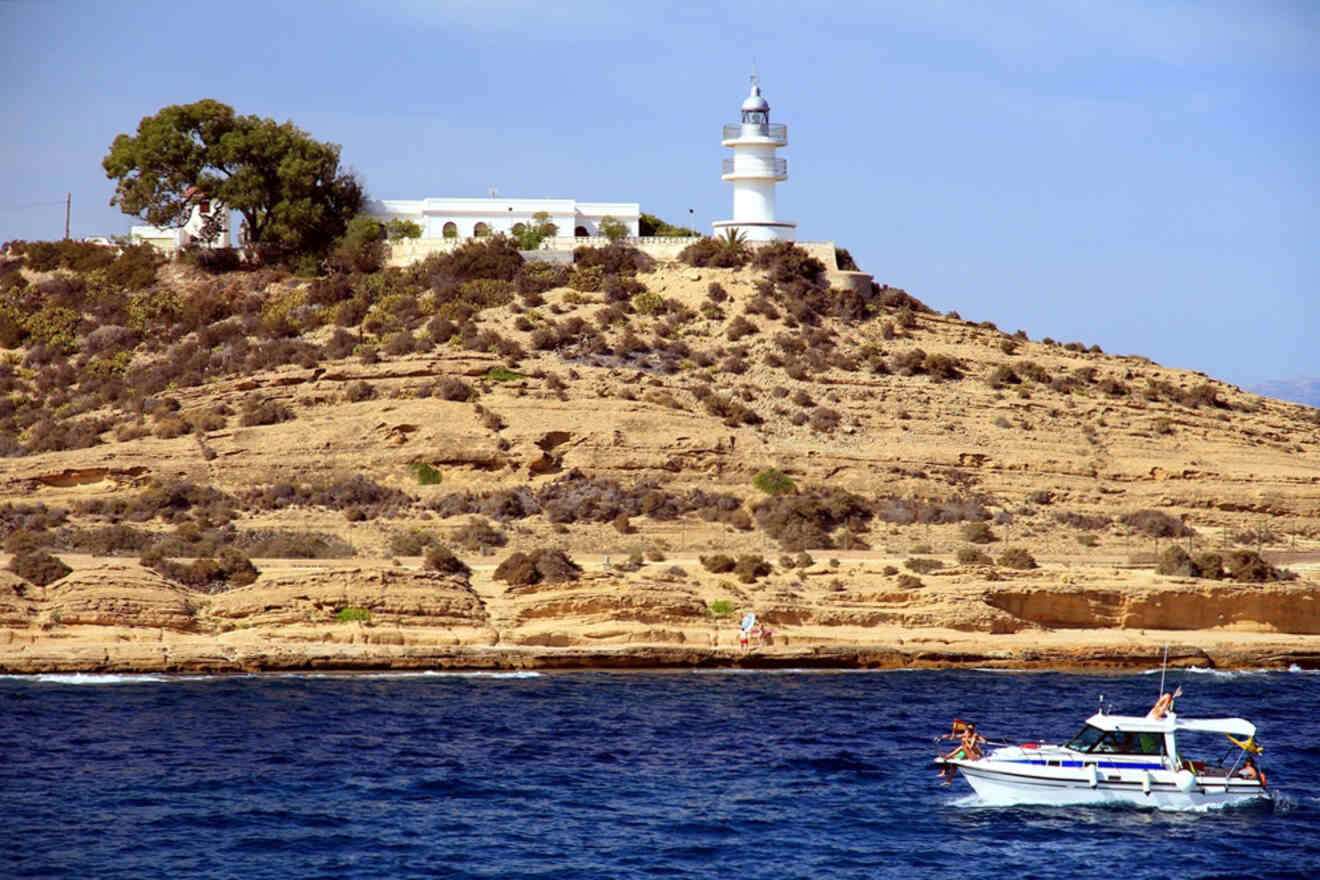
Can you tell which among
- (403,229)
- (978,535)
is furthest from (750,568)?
(403,229)

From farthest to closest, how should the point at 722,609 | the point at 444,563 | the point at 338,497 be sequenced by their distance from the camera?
1. the point at 338,497
2. the point at 444,563
3. the point at 722,609

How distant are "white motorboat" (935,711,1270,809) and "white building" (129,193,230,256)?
47012mm

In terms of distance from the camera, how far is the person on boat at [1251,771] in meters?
27.6

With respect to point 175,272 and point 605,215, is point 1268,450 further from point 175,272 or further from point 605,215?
point 175,272

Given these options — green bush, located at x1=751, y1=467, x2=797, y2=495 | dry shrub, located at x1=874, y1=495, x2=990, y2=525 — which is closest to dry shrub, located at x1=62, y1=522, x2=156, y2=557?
green bush, located at x1=751, y1=467, x2=797, y2=495

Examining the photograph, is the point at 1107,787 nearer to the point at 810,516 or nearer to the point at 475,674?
the point at 475,674

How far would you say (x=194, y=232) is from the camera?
6794 cm

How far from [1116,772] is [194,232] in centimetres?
5068

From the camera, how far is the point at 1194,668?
41.5m

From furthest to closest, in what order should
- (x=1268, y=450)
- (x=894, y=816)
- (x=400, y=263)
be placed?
(x=400, y=263) → (x=1268, y=450) → (x=894, y=816)

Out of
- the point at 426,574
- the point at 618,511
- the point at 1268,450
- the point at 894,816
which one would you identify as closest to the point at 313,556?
the point at 426,574

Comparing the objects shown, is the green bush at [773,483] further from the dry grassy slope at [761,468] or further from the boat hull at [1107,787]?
the boat hull at [1107,787]

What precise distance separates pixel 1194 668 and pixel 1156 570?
3588 mm

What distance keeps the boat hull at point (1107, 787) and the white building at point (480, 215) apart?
4247 cm
